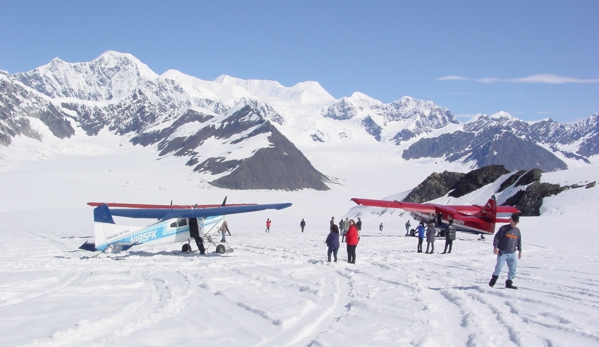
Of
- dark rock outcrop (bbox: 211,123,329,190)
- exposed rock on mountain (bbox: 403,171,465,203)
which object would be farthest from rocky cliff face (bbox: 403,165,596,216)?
dark rock outcrop (bbox: 211,123,329,190)

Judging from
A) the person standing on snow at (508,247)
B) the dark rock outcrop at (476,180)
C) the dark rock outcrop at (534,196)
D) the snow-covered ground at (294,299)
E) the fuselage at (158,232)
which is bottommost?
the snow-covered ground at (294,299)

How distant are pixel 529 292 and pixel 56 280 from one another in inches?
399

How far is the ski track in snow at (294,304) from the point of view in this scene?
632 cm

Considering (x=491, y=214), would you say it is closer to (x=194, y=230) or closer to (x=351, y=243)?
(x=351, y=243)

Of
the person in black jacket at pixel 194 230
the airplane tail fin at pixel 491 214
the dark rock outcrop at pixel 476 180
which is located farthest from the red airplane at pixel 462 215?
the dark rock outcrop at pixel 476 180

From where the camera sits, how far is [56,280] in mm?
11062

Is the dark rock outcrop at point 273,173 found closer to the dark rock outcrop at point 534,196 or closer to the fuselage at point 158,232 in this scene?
the dark rock outcrop at point 534,196

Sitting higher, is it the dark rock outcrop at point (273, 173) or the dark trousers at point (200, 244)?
the dark rock outcrop at point (273, 173)

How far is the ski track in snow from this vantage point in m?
6.32

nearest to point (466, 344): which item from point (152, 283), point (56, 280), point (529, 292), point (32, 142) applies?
point (529, 292)

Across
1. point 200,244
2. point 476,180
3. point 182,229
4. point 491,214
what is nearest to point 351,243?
point 200,244

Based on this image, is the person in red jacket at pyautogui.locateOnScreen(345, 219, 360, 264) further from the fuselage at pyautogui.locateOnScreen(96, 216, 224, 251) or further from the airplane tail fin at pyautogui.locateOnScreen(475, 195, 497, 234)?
the airplane tail fin at pyautogui.locateOnScreen(475, 195, 497, 234)

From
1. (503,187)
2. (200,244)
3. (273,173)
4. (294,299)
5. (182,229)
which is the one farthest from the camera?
(273,173)

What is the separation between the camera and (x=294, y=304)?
8.38 m
